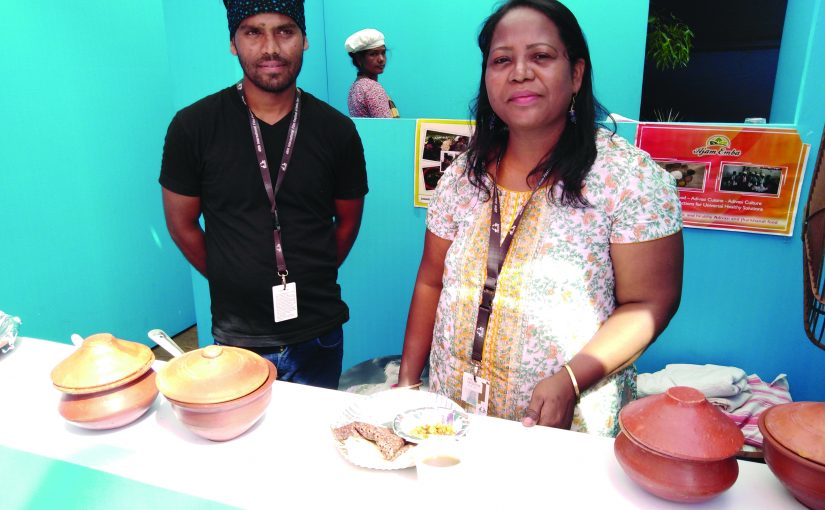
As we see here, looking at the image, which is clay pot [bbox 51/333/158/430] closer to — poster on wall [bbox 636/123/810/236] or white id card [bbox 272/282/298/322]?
white id card [bbox 272/282/298/322]

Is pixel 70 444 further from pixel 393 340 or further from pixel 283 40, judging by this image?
pixel 393 340

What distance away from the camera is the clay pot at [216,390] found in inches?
35.7

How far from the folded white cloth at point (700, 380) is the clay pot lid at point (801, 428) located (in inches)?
58.7

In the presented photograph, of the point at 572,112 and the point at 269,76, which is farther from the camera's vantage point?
the point at 269,76

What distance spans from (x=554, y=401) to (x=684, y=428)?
0.42m

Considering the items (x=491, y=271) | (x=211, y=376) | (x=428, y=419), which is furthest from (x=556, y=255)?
(x=211, y=376)

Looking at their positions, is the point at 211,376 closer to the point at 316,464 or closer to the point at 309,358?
the point at 316,464

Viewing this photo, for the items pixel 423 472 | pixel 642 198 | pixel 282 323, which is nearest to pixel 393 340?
pixel 282 323

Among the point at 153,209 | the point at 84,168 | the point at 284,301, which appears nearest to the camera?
the point at 284,301

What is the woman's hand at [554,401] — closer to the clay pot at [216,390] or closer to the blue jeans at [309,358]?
the clay pot at [216,390]

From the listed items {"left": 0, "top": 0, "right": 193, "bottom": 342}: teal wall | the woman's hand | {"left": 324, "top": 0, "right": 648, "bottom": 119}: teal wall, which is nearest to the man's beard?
the woman's hand

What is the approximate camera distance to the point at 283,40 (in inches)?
65.6

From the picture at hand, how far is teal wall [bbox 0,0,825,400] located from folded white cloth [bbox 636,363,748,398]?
0.10 m

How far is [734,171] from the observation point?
2184 mm
